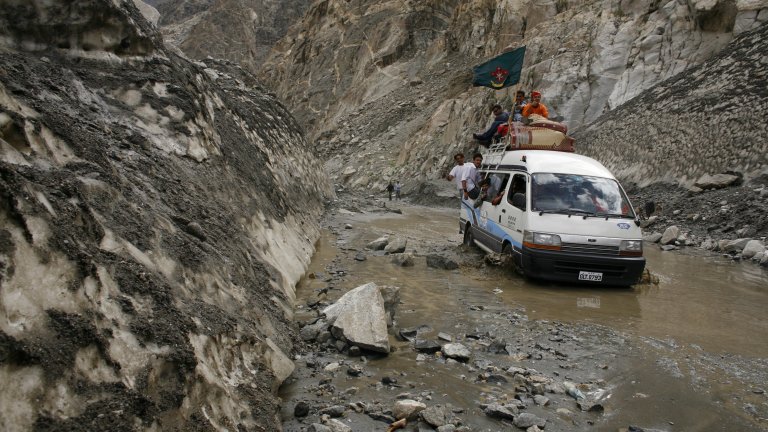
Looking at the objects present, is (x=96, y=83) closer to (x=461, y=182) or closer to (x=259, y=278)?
(x=259, y=278)

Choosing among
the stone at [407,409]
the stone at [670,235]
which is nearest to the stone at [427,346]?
the stone at [407,409]

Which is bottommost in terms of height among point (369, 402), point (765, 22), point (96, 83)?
point (369, 402)

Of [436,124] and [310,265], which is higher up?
[436,124]

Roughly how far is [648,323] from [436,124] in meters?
27.9

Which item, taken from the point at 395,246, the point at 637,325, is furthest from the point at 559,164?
the point at 395,246

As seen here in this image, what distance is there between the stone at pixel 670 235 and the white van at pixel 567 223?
5.04 metres

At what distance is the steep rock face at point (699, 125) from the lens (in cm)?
1482

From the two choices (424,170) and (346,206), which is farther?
(424,170)

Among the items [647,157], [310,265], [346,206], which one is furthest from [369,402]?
[647,157]

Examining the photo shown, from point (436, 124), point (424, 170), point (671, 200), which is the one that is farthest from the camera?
point (436, 124)

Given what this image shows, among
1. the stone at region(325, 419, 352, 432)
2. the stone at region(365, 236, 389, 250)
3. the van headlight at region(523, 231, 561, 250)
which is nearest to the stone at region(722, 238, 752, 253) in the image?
the van headlight at region(523, 231, 561, 250)

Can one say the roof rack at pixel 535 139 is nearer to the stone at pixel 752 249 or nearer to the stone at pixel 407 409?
the stone at pixel 752 249

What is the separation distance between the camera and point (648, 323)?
5.89 metres

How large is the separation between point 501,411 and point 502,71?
560 inches
